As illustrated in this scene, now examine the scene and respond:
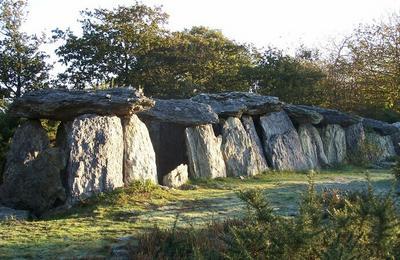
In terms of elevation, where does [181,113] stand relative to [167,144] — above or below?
above

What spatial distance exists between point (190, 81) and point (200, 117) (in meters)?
10.5

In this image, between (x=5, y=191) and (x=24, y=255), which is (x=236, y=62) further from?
(x=24, y=255)

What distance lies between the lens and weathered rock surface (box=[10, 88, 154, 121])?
13.2 meters

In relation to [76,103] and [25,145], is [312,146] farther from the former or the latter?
[25,145]

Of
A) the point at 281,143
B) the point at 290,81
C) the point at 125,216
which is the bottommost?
the point at 125,216

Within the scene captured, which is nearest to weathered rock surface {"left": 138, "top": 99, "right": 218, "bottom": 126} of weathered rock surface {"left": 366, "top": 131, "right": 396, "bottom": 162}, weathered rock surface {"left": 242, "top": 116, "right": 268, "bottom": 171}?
weathered rock surface {"left": 242, "top": 116, "right": 268, "bottom": 171}

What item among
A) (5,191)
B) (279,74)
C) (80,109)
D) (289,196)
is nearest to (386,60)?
(279,74)

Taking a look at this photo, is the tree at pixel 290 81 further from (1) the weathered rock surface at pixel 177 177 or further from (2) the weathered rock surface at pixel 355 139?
(1) the weathered rock surface at pixel 177 177

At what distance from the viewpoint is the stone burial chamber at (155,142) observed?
40.3ft

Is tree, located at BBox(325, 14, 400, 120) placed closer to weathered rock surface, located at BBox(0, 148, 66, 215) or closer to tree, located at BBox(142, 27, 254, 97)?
tree, located at BBox(142, 27, 254, 97)

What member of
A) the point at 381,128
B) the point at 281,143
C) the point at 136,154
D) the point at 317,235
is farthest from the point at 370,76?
the point at 317,235

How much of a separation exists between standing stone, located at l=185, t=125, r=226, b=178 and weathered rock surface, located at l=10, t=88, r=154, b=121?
2.53 m

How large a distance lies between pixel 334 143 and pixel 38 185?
12.6m

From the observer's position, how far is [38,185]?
12297mm
